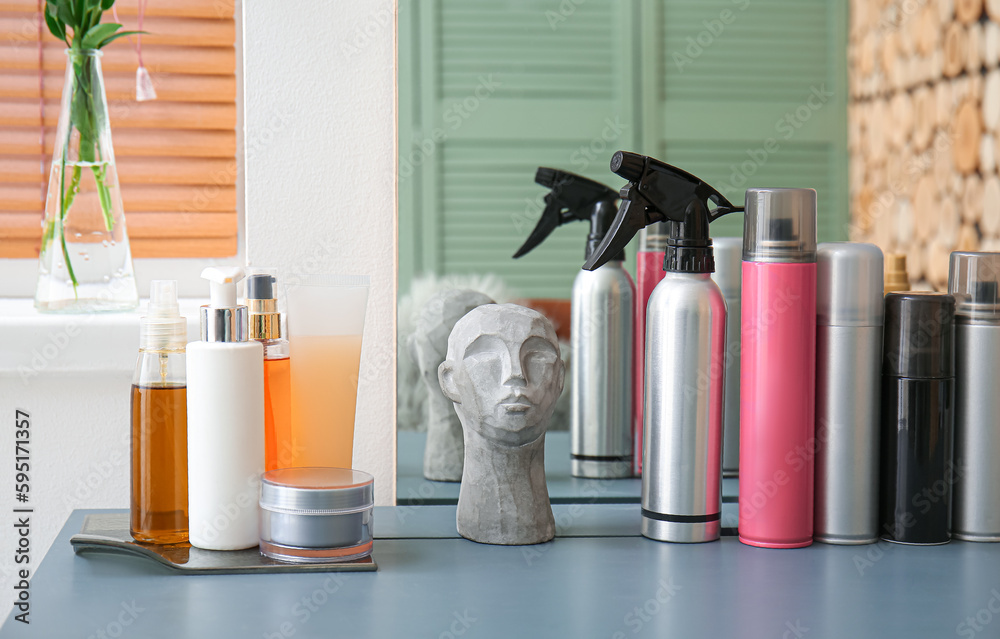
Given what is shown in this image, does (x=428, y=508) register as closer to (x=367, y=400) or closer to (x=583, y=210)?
(x=367, y=400)

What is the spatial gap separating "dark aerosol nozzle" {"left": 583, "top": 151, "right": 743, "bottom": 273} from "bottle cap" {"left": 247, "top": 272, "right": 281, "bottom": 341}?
0.84 feet

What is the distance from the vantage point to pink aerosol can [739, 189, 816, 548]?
702 millimetres

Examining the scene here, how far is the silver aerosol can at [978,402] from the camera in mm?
732

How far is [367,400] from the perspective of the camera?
3.01ft

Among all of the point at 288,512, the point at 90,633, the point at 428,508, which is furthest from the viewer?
the point at 428,508

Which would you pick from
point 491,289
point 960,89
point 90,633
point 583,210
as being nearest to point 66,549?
point 90,633

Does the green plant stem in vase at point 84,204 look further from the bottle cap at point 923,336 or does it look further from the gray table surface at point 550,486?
the bottle cap at point 923,336

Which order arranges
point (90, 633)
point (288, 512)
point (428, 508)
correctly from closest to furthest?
point (90, 633)
point (288, 512)
point (428, 508)

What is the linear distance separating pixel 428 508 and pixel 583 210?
0.34 meters

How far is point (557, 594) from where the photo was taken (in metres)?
0.62
